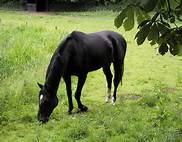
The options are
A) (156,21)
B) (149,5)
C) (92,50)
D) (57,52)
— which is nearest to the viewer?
(149,5)

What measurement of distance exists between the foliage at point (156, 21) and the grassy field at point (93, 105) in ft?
5.05

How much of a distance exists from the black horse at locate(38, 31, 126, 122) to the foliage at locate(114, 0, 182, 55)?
395 cm

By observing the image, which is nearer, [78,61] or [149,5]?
[149,5]

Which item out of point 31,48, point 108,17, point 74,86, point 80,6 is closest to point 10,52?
point 31,48

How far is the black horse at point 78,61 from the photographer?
20.1 feet

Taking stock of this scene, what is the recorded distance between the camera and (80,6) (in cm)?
2889

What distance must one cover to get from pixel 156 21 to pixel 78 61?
4505mm

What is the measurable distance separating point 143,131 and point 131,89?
3.04 metres

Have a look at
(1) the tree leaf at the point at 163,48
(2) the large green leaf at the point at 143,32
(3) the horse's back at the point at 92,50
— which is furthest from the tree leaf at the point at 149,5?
(3) the horse's back at the point at 92,50

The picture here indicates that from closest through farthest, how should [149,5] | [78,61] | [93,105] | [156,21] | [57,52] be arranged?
[149,5], [156,21], [57,52], [78,61], [93,105]

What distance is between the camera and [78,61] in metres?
6.66

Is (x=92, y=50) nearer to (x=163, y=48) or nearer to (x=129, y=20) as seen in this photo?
(x=163, y=48)

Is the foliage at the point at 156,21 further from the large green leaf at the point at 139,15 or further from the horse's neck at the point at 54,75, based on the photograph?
the horse's neck at the point at 54,75

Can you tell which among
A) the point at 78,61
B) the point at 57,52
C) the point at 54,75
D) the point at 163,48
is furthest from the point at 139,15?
the point at 78,61
